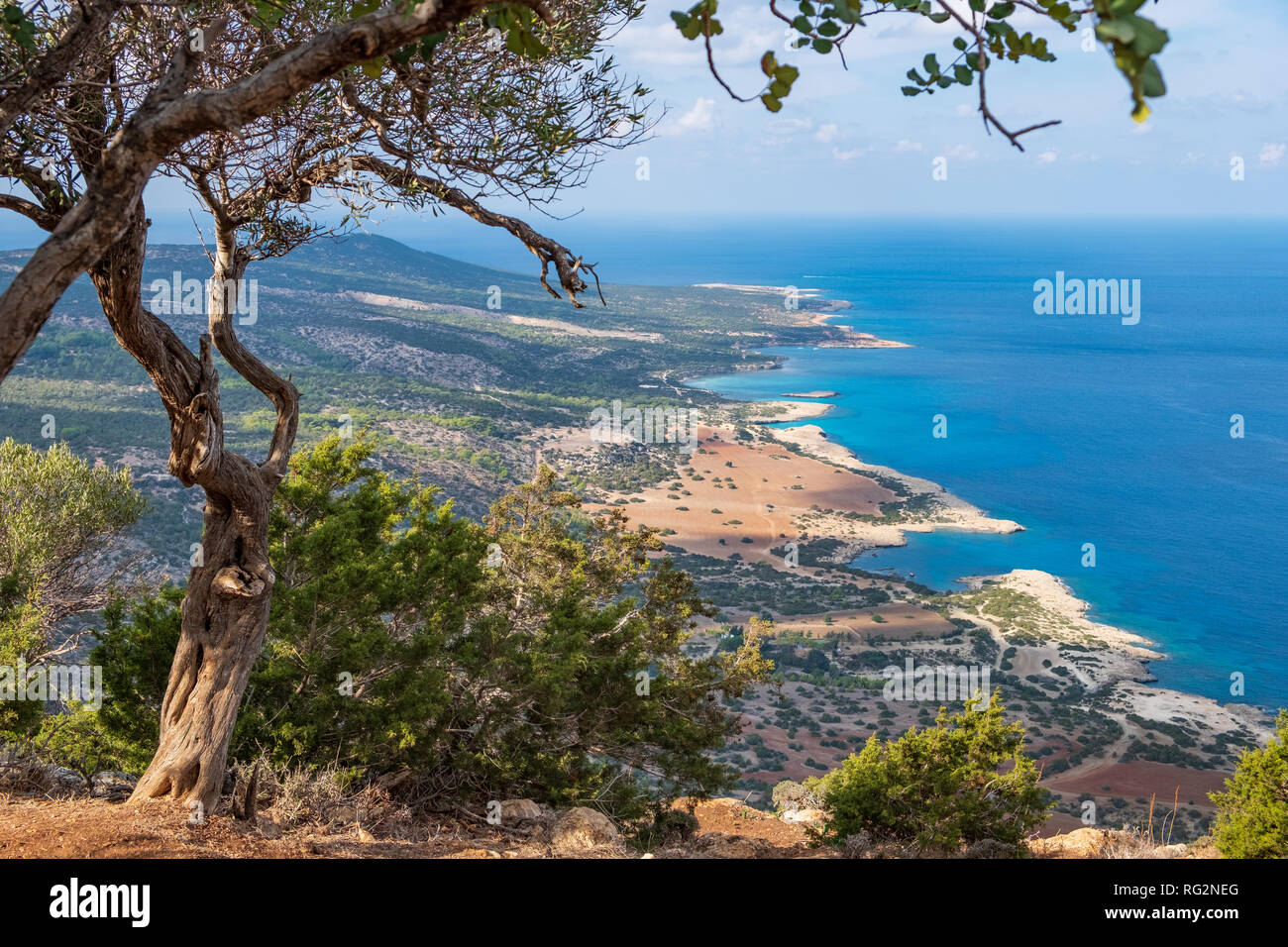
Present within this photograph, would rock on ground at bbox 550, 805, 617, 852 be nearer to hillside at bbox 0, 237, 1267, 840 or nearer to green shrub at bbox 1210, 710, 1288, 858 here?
green shrub at bbox 1210, 710, 1288, 858

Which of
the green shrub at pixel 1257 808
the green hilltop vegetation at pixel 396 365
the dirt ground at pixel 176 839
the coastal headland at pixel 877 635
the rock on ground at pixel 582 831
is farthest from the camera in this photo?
the green hilltop vegetation at pixel 396 365

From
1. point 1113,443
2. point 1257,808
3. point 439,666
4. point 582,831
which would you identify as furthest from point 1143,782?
point 1113,443

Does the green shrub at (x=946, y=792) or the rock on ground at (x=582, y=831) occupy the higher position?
the rock on ground at (x=582, y=831)

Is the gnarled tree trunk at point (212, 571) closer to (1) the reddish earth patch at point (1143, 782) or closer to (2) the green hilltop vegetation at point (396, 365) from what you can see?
(2) the green hilltop vegetation at point (396, 365)

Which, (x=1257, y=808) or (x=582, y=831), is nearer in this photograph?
(x=582, y=831)

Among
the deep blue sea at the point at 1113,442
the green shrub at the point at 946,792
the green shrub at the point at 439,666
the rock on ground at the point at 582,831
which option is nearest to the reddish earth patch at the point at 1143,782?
the deep blue sea at the point at 1113,442

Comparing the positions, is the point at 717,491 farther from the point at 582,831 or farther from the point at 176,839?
the point at 176,839
